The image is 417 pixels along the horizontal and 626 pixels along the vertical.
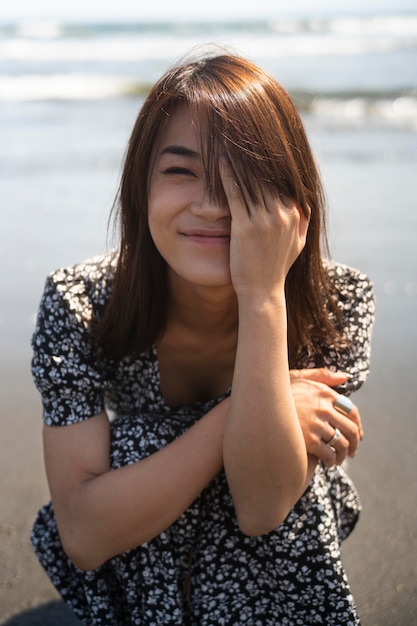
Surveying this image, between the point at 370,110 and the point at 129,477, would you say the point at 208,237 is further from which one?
the point at 370,110

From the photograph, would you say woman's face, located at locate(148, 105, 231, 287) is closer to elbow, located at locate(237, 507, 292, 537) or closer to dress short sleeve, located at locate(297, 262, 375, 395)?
dress short sleeve, located at locate(297, 262, 375, 395)

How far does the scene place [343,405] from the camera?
7.39 feet

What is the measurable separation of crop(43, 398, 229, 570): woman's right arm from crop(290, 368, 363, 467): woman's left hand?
200 mm

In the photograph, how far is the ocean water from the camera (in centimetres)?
498

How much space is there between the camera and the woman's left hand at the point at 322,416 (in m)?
2.18

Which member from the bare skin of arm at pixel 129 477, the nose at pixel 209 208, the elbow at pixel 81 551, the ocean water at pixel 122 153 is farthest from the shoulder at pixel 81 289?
the ocean water at pixel 122 153

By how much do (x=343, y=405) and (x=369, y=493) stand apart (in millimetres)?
898

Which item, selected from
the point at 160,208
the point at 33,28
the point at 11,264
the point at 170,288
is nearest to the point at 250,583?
the point at 170,288

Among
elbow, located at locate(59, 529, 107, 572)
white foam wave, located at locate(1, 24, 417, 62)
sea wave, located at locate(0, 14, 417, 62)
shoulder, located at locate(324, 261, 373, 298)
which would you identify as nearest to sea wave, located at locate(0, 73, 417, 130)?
white foam wave, located at locate(1, 24, 417, 62)

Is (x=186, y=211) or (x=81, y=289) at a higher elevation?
(x=186, y=211)

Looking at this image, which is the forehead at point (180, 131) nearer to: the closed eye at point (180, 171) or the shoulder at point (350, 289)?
the closed eye at point (180, 171)

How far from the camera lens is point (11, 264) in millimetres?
5145

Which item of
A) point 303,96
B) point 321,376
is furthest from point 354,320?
point 303,96

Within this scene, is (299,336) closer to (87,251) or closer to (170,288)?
(170,288)
